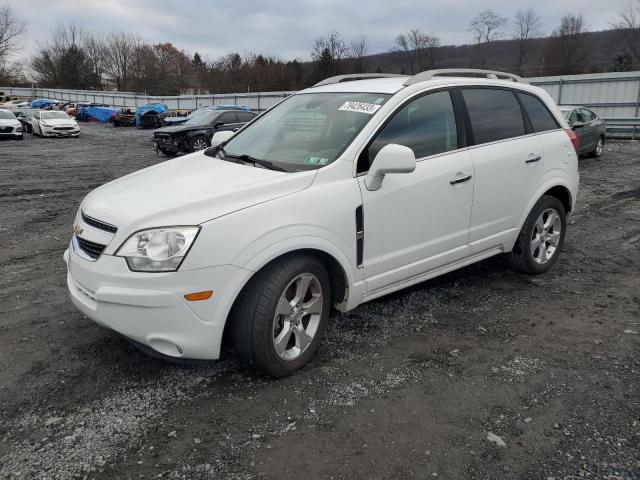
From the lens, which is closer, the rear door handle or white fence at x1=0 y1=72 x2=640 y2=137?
the rear door handle

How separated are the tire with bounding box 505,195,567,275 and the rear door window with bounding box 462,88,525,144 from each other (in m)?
0.78

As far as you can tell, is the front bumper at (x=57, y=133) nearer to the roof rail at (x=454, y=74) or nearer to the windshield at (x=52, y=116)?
the windshield at (x=52, y=116)

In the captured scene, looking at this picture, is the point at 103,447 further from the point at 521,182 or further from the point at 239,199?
the point at 521,182

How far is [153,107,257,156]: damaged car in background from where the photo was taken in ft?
55.1

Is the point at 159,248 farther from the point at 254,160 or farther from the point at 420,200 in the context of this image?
the point at 420,200

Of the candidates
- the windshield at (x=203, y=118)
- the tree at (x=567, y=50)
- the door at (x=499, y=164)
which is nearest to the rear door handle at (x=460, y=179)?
the door at (x=499, y=164)

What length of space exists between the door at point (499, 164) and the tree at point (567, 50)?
54.2m

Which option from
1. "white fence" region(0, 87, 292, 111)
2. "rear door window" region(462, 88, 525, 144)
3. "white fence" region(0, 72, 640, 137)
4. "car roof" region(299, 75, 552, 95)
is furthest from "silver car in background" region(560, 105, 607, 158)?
"white fence" region(0, 87, 292, 111)

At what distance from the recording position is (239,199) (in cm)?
301

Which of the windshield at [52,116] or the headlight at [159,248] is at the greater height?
the windshield at [52,116]

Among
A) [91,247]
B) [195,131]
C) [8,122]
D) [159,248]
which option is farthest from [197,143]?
[159,248]

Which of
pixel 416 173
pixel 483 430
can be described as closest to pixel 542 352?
pixel 483 430

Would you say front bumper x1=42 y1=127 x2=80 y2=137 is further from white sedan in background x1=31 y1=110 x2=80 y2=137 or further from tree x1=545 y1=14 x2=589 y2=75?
tree x1=545 y1=14 x2=589 y2=75

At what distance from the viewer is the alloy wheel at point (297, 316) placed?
315 centimetres
